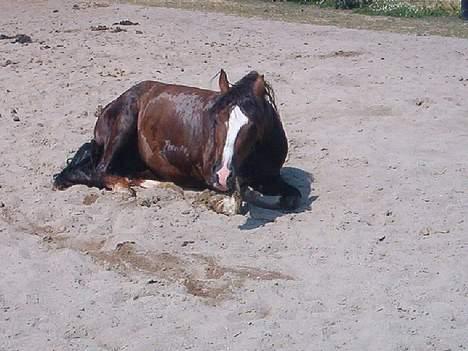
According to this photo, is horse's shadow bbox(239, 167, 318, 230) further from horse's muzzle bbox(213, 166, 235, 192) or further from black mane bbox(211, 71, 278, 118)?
black mane bbox(211, 71, 278, 118)

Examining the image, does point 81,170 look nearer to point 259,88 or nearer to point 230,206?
point 230,206

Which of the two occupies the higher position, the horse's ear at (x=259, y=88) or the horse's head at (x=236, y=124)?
the horse's ear at (x=259, y=88)

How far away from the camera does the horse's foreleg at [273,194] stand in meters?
6.97

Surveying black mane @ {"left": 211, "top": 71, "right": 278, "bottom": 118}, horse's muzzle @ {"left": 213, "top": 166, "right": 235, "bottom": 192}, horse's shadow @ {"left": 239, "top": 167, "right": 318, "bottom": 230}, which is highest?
black mane @ {"left": 211, "top": 71, "right": 278, "bottom": 118}

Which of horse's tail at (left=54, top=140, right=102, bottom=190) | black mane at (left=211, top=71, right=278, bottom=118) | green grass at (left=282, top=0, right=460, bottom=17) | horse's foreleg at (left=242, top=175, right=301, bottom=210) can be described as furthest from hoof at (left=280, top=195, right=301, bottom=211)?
green grass at (left=282, top=0, right=460, bottom=17)

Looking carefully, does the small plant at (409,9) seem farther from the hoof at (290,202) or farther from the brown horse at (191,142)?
the hoof at (290,202)

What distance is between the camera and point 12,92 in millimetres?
Answer: 10281

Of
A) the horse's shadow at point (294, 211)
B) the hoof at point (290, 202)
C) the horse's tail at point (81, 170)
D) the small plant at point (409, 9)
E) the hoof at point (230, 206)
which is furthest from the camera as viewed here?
the small plant at point (409, 9)

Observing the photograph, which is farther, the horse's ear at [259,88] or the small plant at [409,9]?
the small plant at [409,9]

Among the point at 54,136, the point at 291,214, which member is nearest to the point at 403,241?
the point at 291,214

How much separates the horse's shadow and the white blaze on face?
0.32 m

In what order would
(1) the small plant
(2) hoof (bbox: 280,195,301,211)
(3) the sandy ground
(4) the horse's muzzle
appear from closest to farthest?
(3) the sandy ground < (4) the horse's muzzle < (2) hoof (bbox: 280,195,301,211) < (1) the small plant

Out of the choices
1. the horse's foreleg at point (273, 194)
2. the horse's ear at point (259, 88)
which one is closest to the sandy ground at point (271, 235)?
the horse's foreleg at point (273, 194)

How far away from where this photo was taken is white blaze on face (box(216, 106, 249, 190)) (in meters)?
6.54
